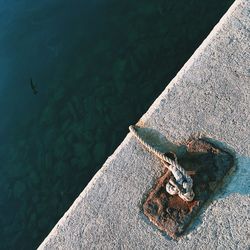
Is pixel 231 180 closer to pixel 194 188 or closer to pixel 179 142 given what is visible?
pixel 194 188

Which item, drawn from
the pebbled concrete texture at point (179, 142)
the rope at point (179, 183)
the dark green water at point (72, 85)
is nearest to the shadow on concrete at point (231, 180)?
the pebbled concrete texture at point (179, 142)

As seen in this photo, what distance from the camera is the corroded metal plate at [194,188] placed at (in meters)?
3.05

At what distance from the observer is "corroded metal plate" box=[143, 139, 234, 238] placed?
3.05 metres

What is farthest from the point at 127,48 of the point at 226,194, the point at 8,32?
the point at 226,194

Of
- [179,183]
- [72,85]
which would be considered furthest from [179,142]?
[72,85]

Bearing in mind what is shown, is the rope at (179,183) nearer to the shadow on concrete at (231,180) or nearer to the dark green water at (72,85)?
the shadow on concrete at (231,180)

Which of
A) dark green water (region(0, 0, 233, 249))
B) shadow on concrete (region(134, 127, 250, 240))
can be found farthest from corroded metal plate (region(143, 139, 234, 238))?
dark green water (region(0, 0, 233, 249))

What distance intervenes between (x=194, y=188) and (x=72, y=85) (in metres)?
2.26

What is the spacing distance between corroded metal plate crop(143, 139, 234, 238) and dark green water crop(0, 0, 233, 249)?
1.34 m

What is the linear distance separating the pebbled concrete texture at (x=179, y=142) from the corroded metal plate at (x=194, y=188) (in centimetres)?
5

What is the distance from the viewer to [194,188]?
309 centimetres

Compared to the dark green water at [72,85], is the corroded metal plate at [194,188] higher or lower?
higher

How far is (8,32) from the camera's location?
5.53 meters

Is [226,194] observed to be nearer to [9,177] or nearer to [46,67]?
[9,177]
